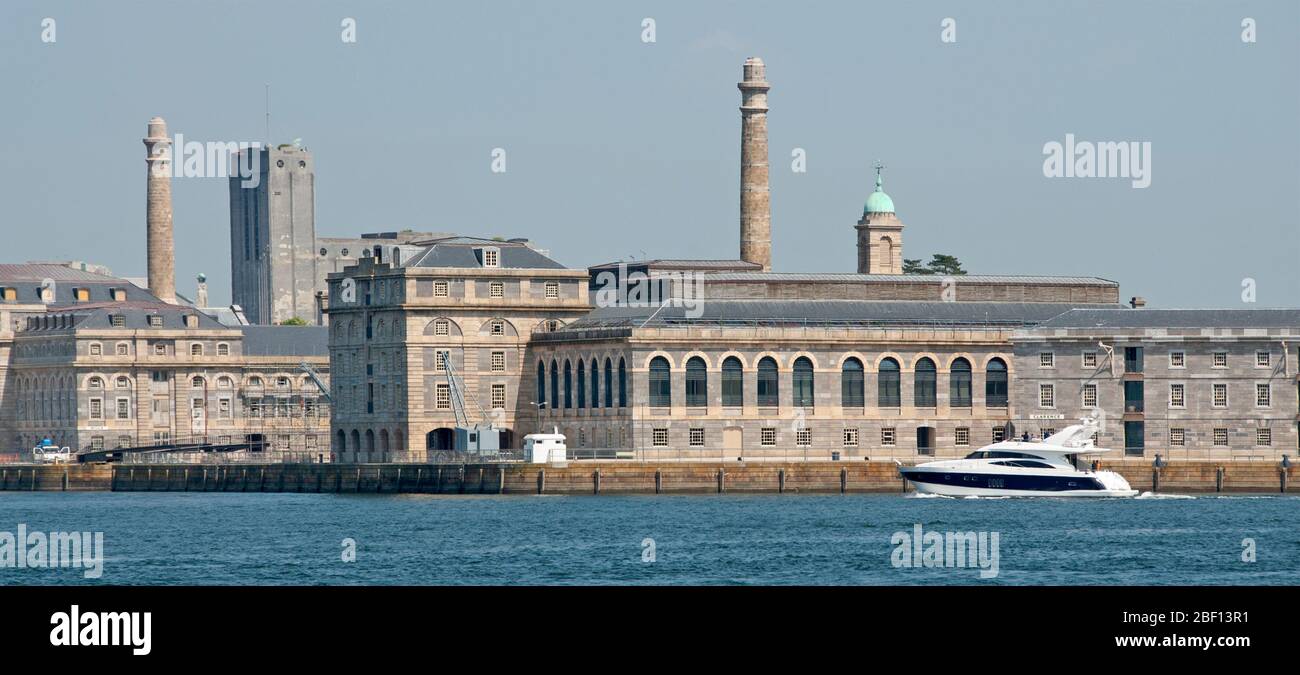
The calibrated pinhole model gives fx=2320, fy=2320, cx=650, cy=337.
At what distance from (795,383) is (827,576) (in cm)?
5418

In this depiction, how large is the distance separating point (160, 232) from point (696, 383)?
70283 millimetres

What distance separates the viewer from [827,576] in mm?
56438

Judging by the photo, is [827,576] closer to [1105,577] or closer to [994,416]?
[1105,577]

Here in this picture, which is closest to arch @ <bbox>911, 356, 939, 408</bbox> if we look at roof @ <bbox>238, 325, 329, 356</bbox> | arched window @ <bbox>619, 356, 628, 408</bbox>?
arched window @ <bbox>619, 356, 628, 408</bbox>

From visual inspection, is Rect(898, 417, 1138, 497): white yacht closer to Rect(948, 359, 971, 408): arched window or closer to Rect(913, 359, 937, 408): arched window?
Rect(913, 359, 937, 408): arched window

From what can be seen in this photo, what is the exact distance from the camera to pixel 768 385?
361 ft

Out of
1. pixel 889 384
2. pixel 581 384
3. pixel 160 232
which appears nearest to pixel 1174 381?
pixel 889 384

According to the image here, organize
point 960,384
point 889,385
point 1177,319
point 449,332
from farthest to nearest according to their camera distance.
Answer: point 449,332, point 960,384, point 889,385, point 1177,319

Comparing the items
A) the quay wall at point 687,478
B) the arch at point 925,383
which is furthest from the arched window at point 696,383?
the arch at point 925,383

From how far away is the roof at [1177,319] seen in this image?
10675cm

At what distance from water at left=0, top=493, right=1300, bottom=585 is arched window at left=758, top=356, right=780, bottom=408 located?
1465 centimetres

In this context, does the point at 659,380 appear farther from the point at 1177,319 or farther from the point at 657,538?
the point at 657,538
